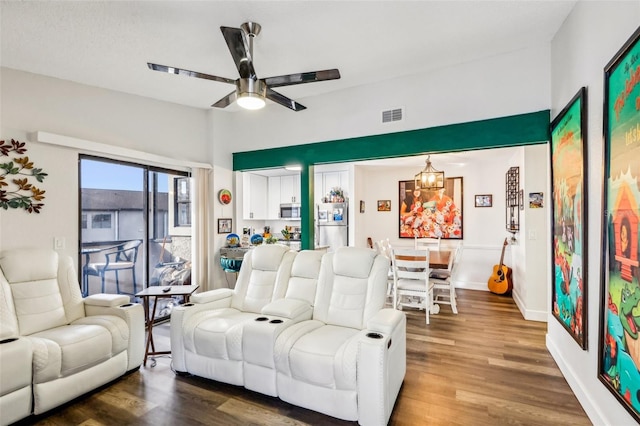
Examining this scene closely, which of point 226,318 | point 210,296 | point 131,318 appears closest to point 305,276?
point 226,318

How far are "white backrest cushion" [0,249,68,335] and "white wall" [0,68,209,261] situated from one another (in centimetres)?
29

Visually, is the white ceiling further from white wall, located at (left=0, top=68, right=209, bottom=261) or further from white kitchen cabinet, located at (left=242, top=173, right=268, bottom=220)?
white kitchen cabinet, located at (left=242, top=173, right=268, bottom=220)

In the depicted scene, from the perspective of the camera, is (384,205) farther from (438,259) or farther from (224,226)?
(224,226)

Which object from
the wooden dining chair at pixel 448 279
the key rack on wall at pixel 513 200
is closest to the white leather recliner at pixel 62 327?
the wooden dining chair at pixel 448 279

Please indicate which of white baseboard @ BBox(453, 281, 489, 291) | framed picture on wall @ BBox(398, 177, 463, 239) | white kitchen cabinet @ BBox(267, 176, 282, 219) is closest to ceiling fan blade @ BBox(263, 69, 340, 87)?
white kitchen cabinet @ BBox(267, 176, 282, 219)

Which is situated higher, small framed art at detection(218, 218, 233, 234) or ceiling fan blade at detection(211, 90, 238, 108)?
ceiling fan blade at detection(211, 90, 238, 108)

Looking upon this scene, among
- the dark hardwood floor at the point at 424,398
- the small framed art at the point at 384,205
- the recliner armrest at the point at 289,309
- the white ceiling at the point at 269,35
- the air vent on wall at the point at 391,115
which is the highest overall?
the white ceiling at the point at 269,35

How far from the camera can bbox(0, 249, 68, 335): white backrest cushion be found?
102 inches

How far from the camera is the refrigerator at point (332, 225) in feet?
20.7

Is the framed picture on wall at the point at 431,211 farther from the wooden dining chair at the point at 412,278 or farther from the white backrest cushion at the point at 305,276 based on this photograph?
the white backrest cushion at the point at 305,276

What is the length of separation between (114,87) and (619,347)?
485 centimetres

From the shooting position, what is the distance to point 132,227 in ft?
12.7

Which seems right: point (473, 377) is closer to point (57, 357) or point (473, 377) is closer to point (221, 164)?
point (57, 357)

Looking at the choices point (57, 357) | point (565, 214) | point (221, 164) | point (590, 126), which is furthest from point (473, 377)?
point (221, 164)
